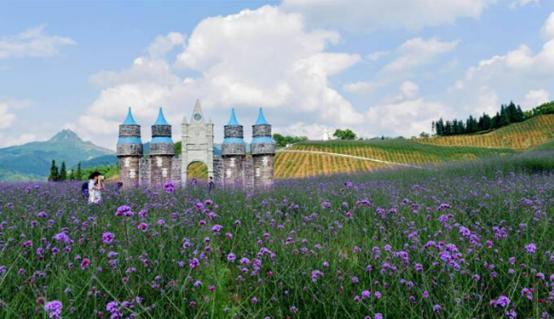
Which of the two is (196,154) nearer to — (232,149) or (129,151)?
(232,149)

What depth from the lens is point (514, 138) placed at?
6259cm

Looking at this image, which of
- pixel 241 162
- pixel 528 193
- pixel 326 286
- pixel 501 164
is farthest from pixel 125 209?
pixel 501 164

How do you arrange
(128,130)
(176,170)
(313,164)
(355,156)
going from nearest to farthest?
(176,170)
(128,130)
(313,164)
(355,156)

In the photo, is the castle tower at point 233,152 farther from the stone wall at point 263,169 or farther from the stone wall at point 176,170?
the stone wall at point 176,170

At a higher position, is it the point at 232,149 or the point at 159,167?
the point at 232,149

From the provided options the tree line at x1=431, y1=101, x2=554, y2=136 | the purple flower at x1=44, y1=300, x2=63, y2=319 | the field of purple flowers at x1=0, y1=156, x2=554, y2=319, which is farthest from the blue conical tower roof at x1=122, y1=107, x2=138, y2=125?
the tree line at x1=431, y1=101, x2=554, y2=136

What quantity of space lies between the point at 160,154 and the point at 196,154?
4.07 feet

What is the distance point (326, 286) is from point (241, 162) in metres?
12.0

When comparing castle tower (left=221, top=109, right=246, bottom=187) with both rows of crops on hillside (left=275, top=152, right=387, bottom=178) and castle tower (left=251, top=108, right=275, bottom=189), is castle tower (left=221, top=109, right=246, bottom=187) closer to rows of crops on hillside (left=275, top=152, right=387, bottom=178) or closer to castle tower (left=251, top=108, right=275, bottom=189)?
castle tower (left=251, top=108, right=275, bottom=189)

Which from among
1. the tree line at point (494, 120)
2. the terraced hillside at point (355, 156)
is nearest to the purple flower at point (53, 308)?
the terraced hillside at point (355, 156)

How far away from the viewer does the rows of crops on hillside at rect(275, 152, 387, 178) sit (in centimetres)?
3526

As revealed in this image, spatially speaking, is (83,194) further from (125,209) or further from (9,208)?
(125,209)

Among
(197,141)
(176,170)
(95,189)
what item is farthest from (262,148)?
(95,189)

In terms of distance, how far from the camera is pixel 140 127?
15.1m
